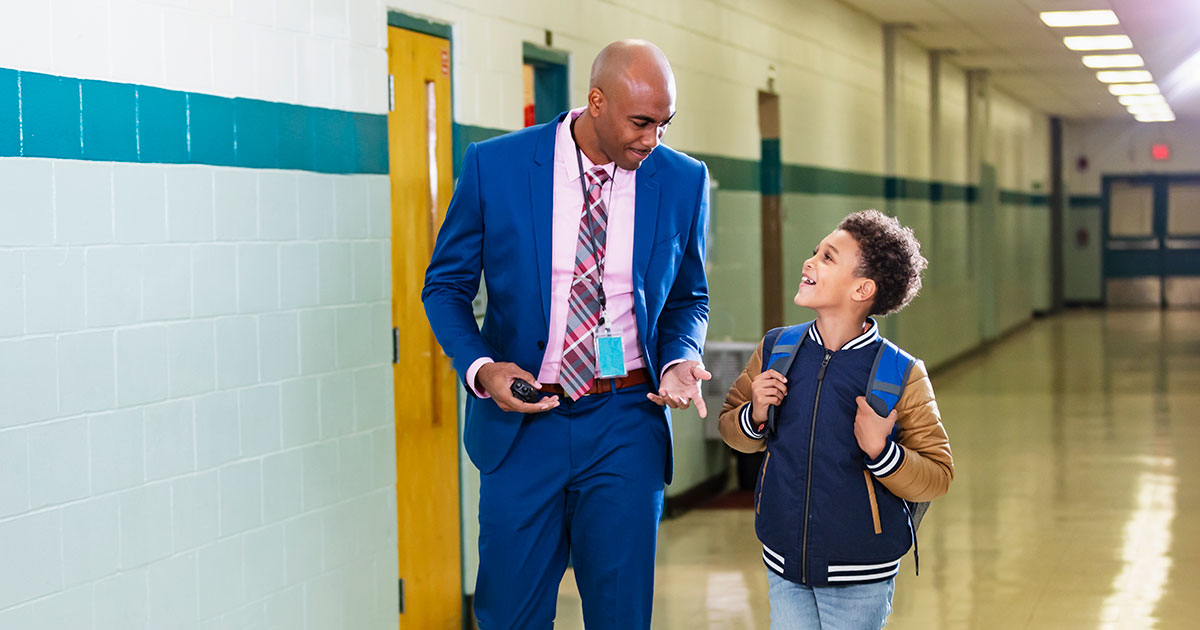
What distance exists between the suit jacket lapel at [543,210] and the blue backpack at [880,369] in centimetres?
48

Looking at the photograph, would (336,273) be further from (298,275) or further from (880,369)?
(880,369)

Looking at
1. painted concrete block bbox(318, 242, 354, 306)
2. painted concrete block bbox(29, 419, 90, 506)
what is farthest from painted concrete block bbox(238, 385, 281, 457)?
painted concrete block bbox(29, 419, 90, 506)

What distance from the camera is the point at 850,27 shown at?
401 inches

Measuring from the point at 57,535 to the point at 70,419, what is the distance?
9.8 inches

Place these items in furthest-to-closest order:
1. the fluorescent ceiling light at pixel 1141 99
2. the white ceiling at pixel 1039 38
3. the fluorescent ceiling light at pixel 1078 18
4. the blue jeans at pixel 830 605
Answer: the fluorescent ceiling light at pixel 1141 99
the fluorescent ceiling light at pixel 1078 18
the white ceiling at pixel 1039 38
the blue jeans at pixel 830 605

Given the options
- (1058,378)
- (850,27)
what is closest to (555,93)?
(850,27)

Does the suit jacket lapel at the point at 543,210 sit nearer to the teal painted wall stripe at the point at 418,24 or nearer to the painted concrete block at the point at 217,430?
the painted concrete block at the point at 217,430

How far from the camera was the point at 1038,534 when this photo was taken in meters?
6.14

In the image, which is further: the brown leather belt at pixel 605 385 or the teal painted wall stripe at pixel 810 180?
the teal painted wall stripe at pixel 810 180

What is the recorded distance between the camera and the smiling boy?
8.07 feet

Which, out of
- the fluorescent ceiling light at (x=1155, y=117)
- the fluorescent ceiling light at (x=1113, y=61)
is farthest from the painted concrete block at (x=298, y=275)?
the fluorescent ceiling light at (x=1155, y=117)

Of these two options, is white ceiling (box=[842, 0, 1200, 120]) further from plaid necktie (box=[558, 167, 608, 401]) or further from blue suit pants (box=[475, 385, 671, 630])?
blue suit pants (box=[475, 385, 671, 630])

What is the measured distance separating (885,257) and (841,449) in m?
0.39

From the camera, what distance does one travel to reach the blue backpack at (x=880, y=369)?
2428 millimetres
